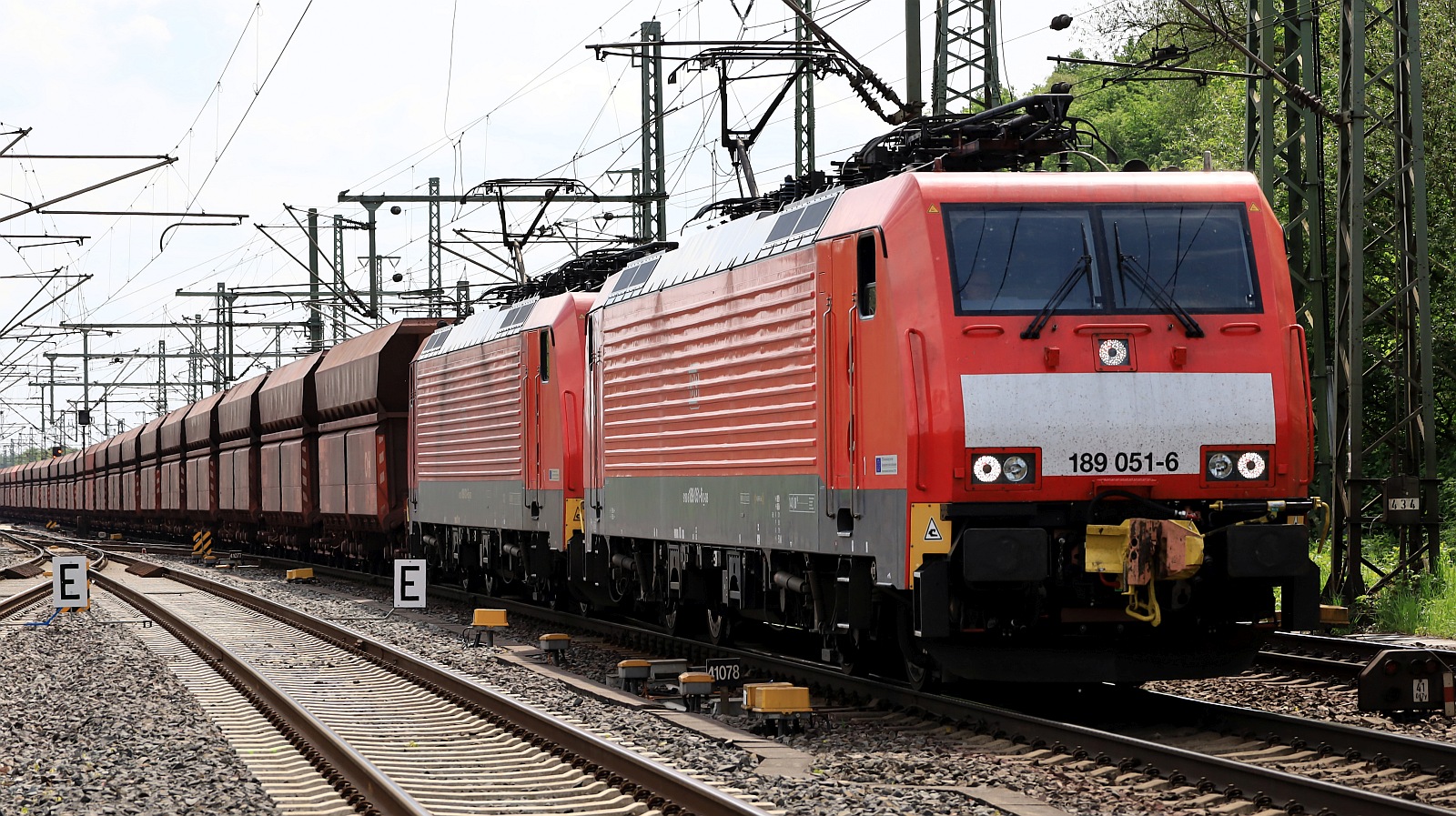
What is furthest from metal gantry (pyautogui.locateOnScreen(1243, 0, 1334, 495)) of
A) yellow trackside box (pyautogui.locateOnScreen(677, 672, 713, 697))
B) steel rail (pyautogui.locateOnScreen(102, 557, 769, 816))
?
steel rail (pyautogui.locateOnScreen(102, 557, 769, 816))

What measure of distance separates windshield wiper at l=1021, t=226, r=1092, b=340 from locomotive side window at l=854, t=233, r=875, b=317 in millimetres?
1125

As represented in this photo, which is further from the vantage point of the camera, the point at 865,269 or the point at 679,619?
the point at 679,619

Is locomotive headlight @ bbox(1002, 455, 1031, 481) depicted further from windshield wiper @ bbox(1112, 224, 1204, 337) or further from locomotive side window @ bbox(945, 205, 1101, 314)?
windshield wiper @ bbox(1112, 224, 1204, 337)

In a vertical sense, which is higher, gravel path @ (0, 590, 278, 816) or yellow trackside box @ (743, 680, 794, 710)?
yellow trackside box @ (743, 680, 794, 710)

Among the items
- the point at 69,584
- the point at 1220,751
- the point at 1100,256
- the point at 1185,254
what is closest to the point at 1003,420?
the point at 1100,256

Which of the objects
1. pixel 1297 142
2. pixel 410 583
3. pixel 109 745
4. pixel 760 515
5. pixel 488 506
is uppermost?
pixel 1297 142

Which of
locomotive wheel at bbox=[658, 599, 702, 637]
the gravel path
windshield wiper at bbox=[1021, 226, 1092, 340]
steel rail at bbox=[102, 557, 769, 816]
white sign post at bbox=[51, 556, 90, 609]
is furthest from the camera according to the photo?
white sign post at bbox=[51, 556, 90, 609]

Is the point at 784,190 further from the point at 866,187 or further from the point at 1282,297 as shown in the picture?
the point at 1282,297

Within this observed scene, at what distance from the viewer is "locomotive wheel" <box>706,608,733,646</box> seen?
15117 millimetres

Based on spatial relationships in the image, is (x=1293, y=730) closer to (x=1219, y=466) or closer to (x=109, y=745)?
(x=1219, y=466)

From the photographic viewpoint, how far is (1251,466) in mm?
10438

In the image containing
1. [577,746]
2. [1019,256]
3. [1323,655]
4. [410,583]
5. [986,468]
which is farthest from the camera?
[410,583]

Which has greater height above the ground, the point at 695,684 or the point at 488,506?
the point at 488,506

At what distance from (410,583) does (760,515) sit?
10.4 meters
